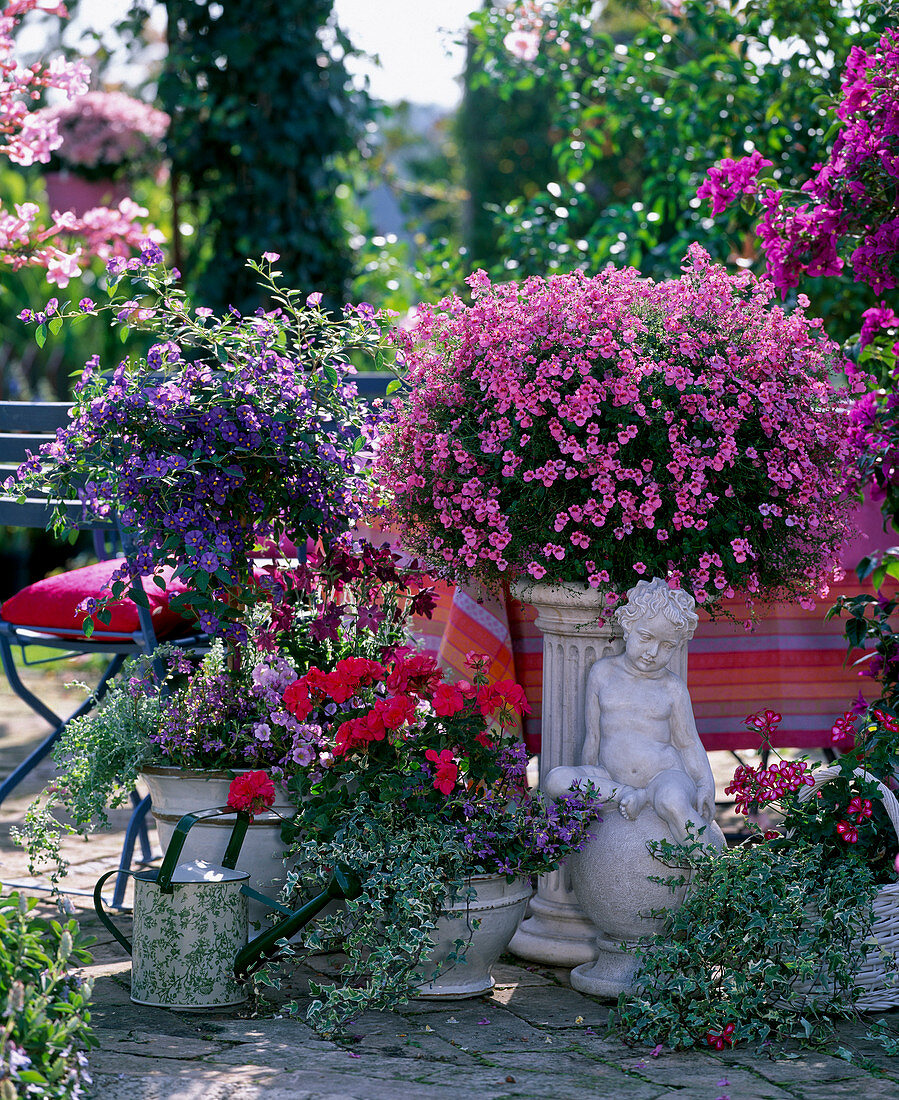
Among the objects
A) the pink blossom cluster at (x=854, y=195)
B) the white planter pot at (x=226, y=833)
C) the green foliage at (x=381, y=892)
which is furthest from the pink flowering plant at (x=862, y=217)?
the white planter pot at (x=226, y=833)

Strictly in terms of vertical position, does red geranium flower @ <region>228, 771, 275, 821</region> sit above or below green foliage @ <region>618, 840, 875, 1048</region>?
above

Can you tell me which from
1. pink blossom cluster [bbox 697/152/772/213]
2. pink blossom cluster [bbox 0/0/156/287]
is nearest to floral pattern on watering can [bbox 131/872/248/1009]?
pink blossom cluster [bbox 0/0/156/287]

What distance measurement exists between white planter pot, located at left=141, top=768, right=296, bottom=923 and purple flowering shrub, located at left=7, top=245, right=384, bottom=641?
1.01 ft

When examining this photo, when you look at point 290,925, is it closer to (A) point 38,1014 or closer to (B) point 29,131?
(A) point 38,1014

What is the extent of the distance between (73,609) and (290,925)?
118 centimetres

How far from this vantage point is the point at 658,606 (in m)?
2.48

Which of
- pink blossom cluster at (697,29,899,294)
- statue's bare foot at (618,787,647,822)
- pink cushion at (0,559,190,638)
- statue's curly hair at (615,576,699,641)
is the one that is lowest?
statue's bare foot at (618,787,647,822)

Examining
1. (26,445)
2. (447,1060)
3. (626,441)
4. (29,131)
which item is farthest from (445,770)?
(29,131)

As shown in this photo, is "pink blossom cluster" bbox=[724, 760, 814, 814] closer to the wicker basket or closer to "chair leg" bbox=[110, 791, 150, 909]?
the wicker basket

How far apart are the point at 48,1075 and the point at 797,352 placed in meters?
1.91

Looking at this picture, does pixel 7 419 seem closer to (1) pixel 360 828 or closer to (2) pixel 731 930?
(1) pixel 360 828

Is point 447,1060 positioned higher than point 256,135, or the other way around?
point 256,135

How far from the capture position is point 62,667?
23.7 feet

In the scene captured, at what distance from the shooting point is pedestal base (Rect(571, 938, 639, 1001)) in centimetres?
253
